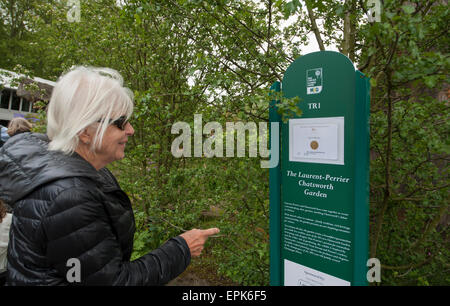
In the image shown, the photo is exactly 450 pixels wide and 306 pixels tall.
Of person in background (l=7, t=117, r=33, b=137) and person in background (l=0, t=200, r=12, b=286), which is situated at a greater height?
person in background (l=7, t=117, r=33, b=137)

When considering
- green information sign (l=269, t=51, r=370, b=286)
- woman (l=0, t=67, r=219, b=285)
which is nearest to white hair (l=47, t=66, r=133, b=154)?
woman (l=0, t=67, r=219, b=285)

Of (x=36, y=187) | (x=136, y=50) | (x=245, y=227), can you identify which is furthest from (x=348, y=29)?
(x=136, y=50)

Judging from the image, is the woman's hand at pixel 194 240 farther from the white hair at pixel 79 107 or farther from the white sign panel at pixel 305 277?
the white sign panel at pixel 305 277

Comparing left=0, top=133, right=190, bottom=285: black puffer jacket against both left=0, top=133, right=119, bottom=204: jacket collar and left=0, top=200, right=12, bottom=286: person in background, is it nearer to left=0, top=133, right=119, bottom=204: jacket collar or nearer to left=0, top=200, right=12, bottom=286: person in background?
left=0, top=133, right=119, bottom=204: jacket collar

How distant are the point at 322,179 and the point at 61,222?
150cm

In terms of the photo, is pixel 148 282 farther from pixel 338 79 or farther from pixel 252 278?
pixel 252 278

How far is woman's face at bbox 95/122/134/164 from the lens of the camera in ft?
4.55

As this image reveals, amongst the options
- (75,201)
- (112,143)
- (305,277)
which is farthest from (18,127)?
(305,277)

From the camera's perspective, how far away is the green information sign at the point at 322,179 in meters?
1.69

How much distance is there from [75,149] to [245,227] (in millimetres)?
1848

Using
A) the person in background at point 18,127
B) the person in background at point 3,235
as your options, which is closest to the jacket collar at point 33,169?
the person in background at point 3,235

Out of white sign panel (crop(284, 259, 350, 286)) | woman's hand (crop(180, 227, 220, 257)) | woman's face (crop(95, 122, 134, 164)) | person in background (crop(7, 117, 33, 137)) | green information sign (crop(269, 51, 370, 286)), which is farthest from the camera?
person in background (crop(7, 117, 33, 137))

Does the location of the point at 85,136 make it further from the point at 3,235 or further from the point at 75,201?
the point at 3,235
